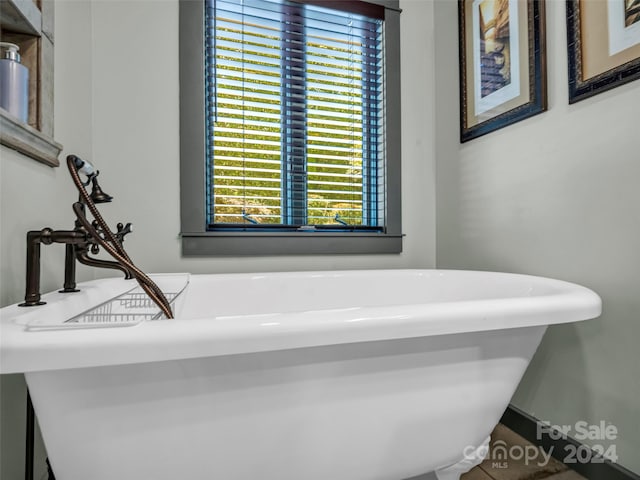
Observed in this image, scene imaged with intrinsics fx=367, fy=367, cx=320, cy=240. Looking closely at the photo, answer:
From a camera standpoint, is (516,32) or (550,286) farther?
(516,32)

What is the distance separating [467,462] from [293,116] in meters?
1.53

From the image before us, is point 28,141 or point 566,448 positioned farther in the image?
point 566,448

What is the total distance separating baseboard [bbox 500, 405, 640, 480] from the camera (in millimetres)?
1059

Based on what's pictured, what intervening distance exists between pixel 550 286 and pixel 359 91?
1.32 meters

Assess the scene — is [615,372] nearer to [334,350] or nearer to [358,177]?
[334,350]

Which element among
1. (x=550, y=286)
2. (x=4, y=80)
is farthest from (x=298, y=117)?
(x=550, y=286)

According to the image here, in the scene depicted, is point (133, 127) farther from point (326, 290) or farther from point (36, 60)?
point (326, 290)

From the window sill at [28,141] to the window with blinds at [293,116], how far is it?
25.5 inches

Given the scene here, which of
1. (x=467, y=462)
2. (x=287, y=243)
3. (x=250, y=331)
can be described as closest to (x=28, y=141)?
(x=250, y=331)

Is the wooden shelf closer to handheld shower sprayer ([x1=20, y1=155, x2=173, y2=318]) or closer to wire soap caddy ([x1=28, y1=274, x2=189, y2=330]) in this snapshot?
handheld shower sprayer ([x1=20, y1=155, x2=173, y2=318])

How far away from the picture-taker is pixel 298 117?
5.88 ft

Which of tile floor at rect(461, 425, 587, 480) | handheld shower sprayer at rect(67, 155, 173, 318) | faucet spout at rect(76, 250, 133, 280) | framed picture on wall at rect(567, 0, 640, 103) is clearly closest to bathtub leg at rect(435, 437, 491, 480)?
tile floor at rect(461, 425, 587, 480)

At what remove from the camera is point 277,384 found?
708mm

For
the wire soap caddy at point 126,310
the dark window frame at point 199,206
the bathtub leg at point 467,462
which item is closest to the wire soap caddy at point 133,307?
the wire soap caddy at point 126,310
